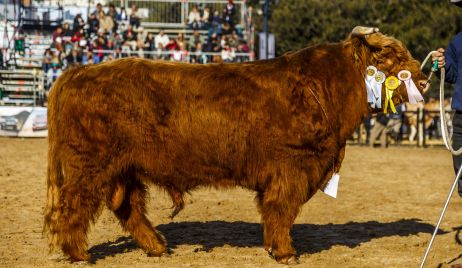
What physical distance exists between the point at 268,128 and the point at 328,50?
38.3 inches

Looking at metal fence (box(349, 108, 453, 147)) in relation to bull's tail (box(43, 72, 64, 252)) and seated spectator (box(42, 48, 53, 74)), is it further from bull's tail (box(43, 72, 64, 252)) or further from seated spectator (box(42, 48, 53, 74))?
bull's tail (box(43, 72, 64, 252))

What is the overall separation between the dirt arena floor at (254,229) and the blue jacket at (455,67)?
145cm

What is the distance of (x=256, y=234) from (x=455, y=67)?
2.81 meters

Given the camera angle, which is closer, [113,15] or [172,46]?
[172,46]

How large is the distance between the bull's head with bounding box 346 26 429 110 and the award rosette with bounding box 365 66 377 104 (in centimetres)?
4

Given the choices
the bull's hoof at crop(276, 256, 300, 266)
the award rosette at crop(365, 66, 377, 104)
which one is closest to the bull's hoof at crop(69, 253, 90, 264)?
the bull's hoof at crop(276, 256, 300, 266)

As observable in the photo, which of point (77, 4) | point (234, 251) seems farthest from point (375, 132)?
point (234, 251)

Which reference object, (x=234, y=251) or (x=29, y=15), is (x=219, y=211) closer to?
(x=234, y=251)

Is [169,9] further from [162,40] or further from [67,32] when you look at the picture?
[67,32]

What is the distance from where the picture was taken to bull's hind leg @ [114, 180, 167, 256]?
7578 mm

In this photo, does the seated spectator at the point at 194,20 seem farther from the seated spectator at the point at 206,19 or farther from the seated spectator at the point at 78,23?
the seated spectator at the point at 78,23

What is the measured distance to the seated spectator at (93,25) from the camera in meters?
27.0

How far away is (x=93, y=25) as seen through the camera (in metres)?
27.2

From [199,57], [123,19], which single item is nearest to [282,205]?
[199,57]
